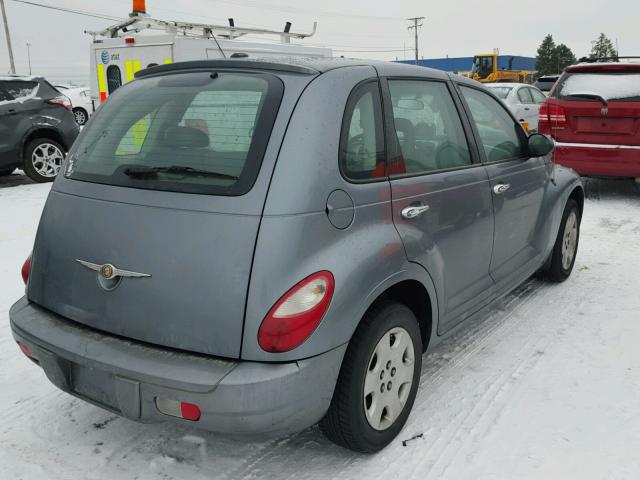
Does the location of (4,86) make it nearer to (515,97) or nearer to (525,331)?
(525,331)

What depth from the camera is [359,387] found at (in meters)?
2.43

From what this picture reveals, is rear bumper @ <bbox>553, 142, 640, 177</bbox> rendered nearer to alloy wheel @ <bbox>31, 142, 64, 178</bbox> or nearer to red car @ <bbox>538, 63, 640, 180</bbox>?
red car @ <bbox>538, 63, 640, 180</bbox>

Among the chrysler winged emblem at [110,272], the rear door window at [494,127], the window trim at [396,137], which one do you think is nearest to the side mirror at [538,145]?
the rear door window at [494,127]

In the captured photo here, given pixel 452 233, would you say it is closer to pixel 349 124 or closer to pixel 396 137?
pixel 396 137

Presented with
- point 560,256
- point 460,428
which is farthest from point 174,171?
point 560,256

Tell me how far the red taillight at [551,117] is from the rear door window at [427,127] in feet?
16.2

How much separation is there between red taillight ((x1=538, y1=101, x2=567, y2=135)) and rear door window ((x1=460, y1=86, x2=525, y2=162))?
402 centimetres

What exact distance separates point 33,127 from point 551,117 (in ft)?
24.6

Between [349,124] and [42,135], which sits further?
[42,135]

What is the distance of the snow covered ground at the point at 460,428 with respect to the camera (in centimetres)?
258

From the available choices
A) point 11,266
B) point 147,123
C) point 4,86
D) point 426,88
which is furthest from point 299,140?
point 4,86

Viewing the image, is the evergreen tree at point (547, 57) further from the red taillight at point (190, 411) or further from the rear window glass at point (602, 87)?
the red taillight at point (190, 411)

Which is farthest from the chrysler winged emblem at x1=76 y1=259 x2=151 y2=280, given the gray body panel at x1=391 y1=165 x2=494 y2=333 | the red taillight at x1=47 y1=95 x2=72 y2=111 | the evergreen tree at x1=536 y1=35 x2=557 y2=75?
the evergreen tree at x1=536 y1=35 x2=557 y2=75

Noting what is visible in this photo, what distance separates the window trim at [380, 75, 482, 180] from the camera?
9.03ft
